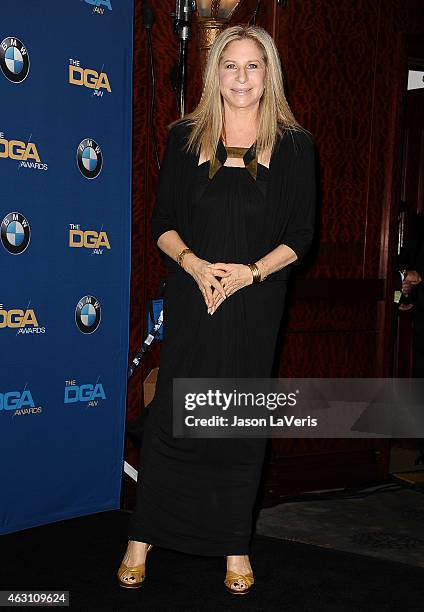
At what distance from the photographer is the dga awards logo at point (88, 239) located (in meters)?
3.25

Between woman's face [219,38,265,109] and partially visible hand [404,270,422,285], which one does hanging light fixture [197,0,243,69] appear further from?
partially visible hand [404,270,422,285]

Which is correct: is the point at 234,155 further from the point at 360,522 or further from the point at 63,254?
the point at 360,522

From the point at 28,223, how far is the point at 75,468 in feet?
3.37

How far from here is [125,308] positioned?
137 inches

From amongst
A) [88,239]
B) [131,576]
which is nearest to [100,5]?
[88,239]

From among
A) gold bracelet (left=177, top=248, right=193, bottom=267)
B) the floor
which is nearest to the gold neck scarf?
gold bracelet (left=177, top=248, right=193, bottom=267)

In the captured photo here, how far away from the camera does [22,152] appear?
9.98 ft

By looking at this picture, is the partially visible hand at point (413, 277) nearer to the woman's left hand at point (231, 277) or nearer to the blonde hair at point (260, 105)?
the blonde hair at point (260, 105)

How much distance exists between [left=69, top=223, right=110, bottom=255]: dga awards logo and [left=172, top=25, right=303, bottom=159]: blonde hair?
2.46 ft

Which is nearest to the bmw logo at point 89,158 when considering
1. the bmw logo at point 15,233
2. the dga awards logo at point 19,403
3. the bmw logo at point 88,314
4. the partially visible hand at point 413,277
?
the bmw logo at point 15,233

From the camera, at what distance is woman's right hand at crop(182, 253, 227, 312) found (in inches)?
102

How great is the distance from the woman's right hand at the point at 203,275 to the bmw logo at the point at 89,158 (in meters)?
0.86

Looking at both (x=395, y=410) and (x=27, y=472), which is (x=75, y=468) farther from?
(x=395, y=410)

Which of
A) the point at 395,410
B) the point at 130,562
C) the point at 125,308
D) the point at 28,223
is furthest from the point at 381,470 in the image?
the point at 28,223
